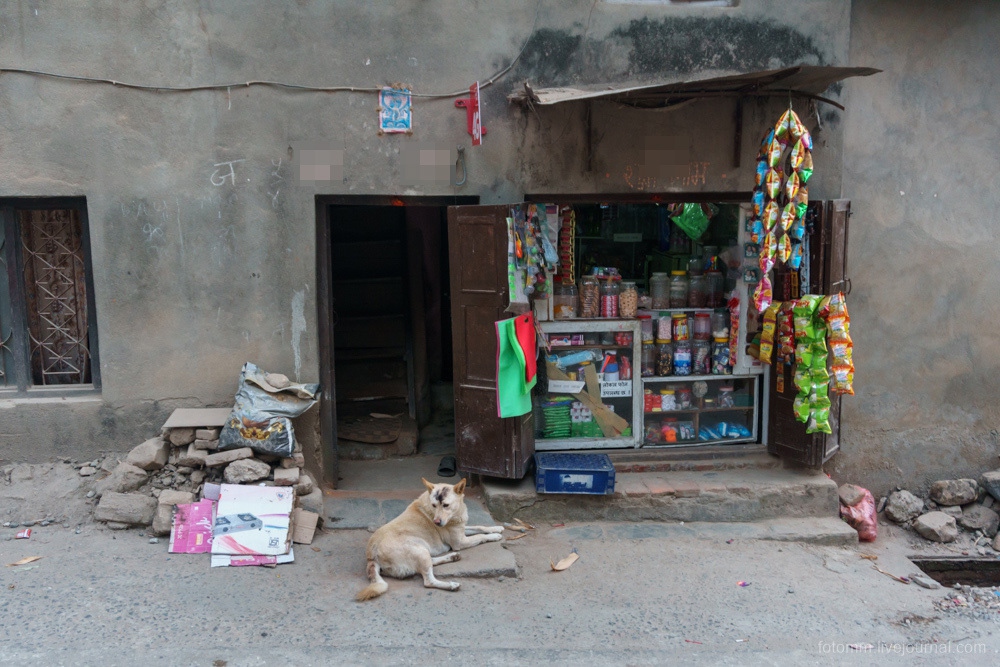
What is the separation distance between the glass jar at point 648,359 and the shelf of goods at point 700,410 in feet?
0.31

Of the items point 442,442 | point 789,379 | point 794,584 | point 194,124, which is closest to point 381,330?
point 442,442

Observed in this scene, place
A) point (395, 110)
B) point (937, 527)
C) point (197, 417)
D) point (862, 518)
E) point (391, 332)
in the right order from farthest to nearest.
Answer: point (391, 332) → point (937, 527) → point (862, 518) → point (395, 110) → point (197, 417)

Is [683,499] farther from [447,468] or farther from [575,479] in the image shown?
[447,468]

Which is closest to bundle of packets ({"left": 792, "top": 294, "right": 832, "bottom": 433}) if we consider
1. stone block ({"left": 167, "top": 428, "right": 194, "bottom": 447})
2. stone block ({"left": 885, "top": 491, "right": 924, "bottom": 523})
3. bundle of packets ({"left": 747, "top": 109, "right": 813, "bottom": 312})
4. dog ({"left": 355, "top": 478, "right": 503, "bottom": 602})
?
bundle of packets ({"left": 747, "top": 109, "right": 813, "bottom": 312})

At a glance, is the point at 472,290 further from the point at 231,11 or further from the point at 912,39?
the point at 912,39

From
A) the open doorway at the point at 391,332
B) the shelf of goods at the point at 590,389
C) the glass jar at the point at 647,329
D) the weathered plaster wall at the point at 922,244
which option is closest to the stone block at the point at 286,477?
the open doorway at the point at 391,332

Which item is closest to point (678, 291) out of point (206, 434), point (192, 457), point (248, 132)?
point (248, 132)

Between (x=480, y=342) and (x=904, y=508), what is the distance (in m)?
4.24

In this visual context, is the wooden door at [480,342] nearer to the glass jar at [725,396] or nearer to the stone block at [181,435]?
the glass jar at [725,396]

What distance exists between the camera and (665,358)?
7.11m

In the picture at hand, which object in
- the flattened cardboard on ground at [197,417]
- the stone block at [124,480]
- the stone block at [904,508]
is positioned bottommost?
the stone block at [904,508]

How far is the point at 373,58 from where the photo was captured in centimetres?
615

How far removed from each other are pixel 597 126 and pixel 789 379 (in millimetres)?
2762

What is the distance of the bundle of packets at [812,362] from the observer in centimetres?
631
